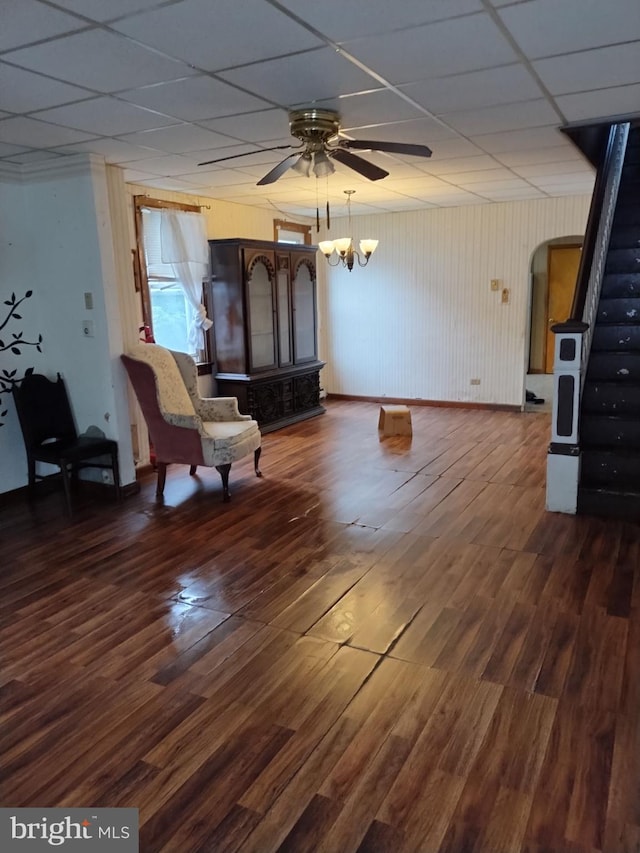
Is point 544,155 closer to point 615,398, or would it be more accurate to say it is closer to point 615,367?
point 615,367

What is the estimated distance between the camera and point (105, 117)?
11.8 ft

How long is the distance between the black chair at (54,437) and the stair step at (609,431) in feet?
11.5

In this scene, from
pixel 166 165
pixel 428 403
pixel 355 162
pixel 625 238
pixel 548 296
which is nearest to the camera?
pixel 355 162

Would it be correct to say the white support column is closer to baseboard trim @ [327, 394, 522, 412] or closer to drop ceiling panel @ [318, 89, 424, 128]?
drop ceiling panel @ [318, 89, 424, 128]

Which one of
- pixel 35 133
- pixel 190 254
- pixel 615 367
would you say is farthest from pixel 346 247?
pixel 35 133

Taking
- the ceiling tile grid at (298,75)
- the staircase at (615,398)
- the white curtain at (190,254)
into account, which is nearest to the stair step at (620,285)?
the staircase at (615,398)

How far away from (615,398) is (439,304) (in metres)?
4.07

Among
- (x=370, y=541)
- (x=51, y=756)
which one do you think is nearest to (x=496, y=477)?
(x=370, y=541)

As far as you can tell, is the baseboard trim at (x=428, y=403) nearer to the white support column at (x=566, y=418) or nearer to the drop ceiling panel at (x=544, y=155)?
the drop ceiling panel at (x=544, y=155)

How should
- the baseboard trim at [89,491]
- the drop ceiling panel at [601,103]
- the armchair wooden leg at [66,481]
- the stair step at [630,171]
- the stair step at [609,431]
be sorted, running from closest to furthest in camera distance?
the drop ceiling panel at [601,103], the stair step at [609,431], the armchair wooden leg at [66,481], the baseboard trim at [89,491], the stair step at [630,171]

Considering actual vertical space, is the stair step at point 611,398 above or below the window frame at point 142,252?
below

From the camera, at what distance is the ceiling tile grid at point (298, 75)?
2.38 meters

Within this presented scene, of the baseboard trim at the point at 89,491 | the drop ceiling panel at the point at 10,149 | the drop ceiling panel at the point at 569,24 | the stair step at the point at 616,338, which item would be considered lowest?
the baseboard trim at the point at 89,491

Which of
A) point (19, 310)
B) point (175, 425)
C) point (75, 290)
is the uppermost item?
point (75, 290)
